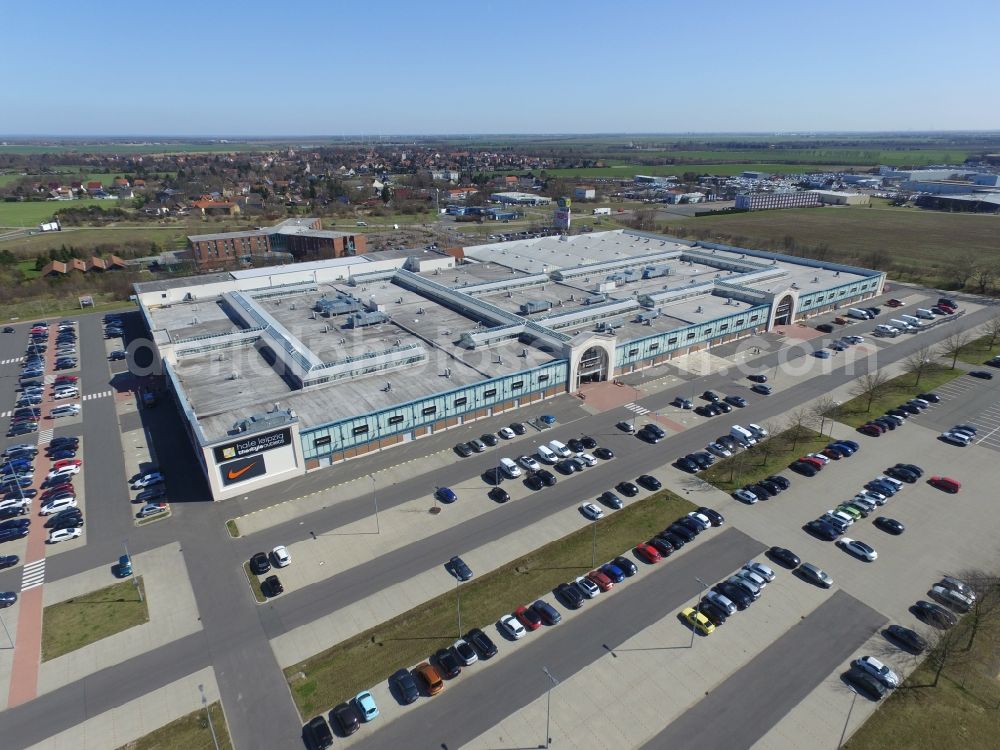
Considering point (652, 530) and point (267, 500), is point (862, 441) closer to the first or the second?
point (652, 530)

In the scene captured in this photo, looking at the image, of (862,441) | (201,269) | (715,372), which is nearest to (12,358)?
(201,269)

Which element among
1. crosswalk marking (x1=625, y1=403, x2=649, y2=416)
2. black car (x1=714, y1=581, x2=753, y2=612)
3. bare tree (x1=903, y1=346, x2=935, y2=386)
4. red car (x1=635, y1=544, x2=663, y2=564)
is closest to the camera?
black car (x1=714, y1=581, x2=753, y2=612)

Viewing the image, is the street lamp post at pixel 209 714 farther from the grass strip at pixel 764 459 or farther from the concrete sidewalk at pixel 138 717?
the grass strip at pixel 764 459

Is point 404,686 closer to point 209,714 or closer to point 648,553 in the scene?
point 209,714

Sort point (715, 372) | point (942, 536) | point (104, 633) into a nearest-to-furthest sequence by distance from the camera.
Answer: point (104, 633) < point (942, 536) < point (715, 372)

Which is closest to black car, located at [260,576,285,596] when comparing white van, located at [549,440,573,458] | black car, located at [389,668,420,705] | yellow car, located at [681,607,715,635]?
black car, located at [389,668,420,705]

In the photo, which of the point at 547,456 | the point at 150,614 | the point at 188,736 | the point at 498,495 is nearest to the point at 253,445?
the point at 150,614

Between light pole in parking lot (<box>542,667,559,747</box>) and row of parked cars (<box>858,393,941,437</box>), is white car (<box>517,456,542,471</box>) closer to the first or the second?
light pole in parking lot (<box>542,667,559,747</box>)
